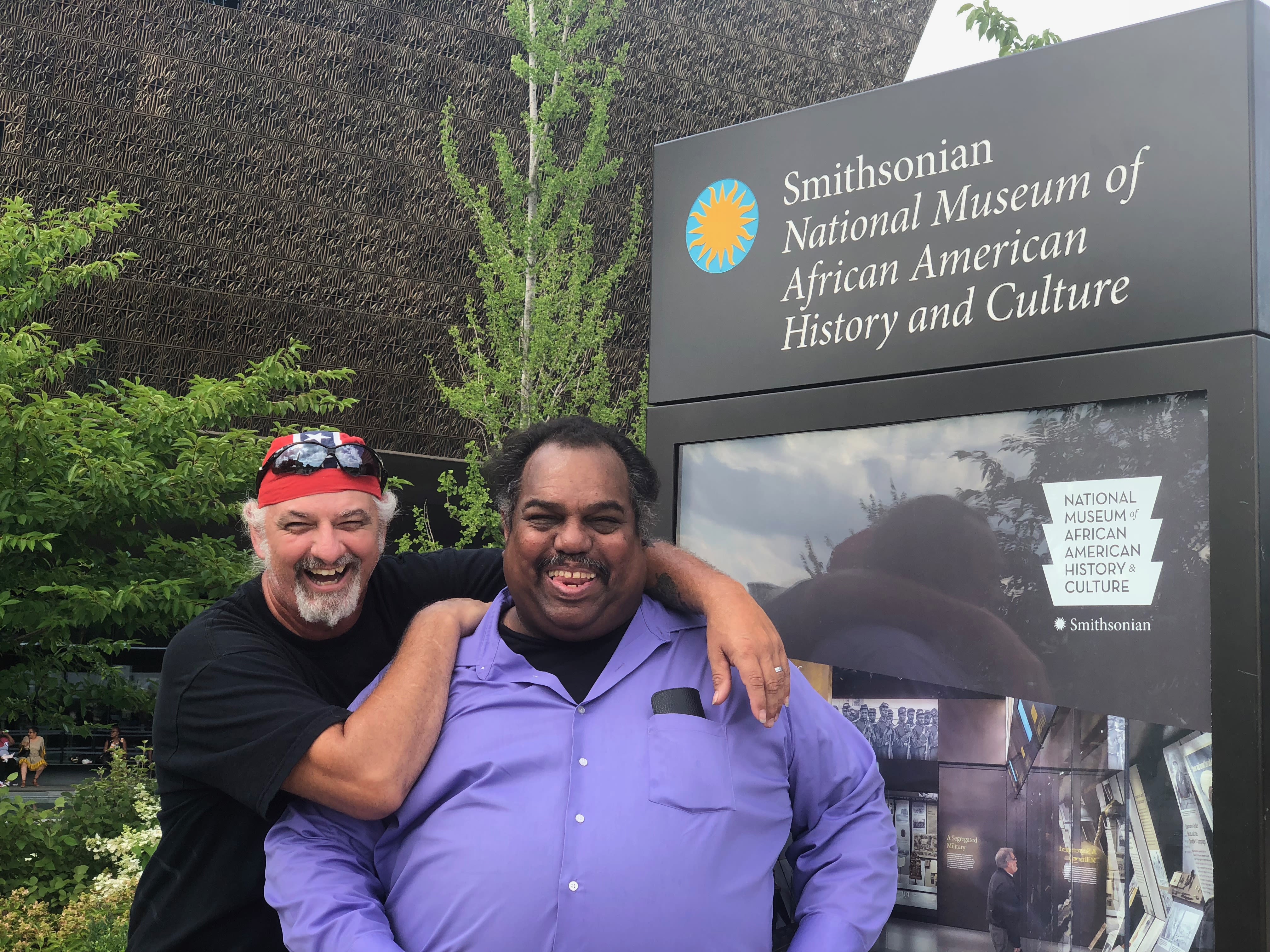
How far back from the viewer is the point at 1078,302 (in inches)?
111

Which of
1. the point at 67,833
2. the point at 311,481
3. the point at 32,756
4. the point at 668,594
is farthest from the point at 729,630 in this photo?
the point at 32,756

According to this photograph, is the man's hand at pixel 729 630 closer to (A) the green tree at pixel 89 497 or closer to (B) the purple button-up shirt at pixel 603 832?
(B) the purple button-up shirt at pixel 603 832

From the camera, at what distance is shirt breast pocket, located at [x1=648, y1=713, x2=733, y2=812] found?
213 cm

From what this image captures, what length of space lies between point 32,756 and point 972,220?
13277mm

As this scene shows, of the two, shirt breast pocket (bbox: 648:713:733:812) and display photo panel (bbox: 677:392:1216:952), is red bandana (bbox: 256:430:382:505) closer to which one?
shirt breast pocket (bbox: 648:713:733:812)

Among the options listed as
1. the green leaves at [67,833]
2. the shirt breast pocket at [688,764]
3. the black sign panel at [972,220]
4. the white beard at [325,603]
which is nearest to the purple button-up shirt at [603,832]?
the shirt breast pocket at [688,764]

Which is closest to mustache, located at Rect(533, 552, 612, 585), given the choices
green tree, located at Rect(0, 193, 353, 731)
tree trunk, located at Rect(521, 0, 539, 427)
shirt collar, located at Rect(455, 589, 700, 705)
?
shirt collar, located at Rect(455, 589, 700, 705)

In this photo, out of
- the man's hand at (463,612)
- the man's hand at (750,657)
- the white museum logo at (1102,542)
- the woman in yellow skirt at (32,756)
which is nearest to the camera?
the man's hand at (750,657)

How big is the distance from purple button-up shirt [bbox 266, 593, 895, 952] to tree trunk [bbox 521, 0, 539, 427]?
30.9 ft

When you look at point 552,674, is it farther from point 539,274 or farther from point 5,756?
point 5,756

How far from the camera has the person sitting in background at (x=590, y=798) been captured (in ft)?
6.77

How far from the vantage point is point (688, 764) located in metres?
2.16

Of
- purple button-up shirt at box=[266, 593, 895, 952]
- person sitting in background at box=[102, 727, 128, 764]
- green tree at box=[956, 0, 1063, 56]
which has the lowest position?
person sitting in background at box=[102, 727, 128, 764]

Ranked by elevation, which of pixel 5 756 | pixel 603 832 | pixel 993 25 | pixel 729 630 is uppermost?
pixel 993 25
